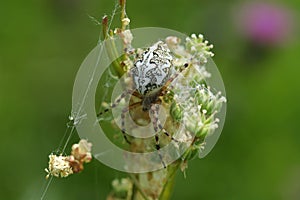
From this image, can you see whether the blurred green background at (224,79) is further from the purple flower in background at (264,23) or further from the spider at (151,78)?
the spider at (151,78)

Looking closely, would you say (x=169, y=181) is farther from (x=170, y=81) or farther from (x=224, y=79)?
(x=224, y=79)

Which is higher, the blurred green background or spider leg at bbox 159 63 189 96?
the blurred green background

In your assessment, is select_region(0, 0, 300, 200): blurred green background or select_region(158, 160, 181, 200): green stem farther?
select_region(0, 0, 300, 200): blurred green background

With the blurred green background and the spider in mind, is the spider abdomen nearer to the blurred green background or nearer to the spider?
the spider

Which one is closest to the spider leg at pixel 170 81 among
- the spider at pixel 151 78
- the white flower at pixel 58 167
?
the spider at pixel 151 78

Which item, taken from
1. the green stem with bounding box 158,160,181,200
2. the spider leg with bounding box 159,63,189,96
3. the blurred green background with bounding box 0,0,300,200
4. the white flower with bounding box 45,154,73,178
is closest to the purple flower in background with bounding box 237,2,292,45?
the blurred green background with bounding box 0,0,300,200

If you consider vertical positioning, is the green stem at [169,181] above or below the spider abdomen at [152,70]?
below

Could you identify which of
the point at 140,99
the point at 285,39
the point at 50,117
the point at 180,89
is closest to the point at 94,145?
the point at 140,99
